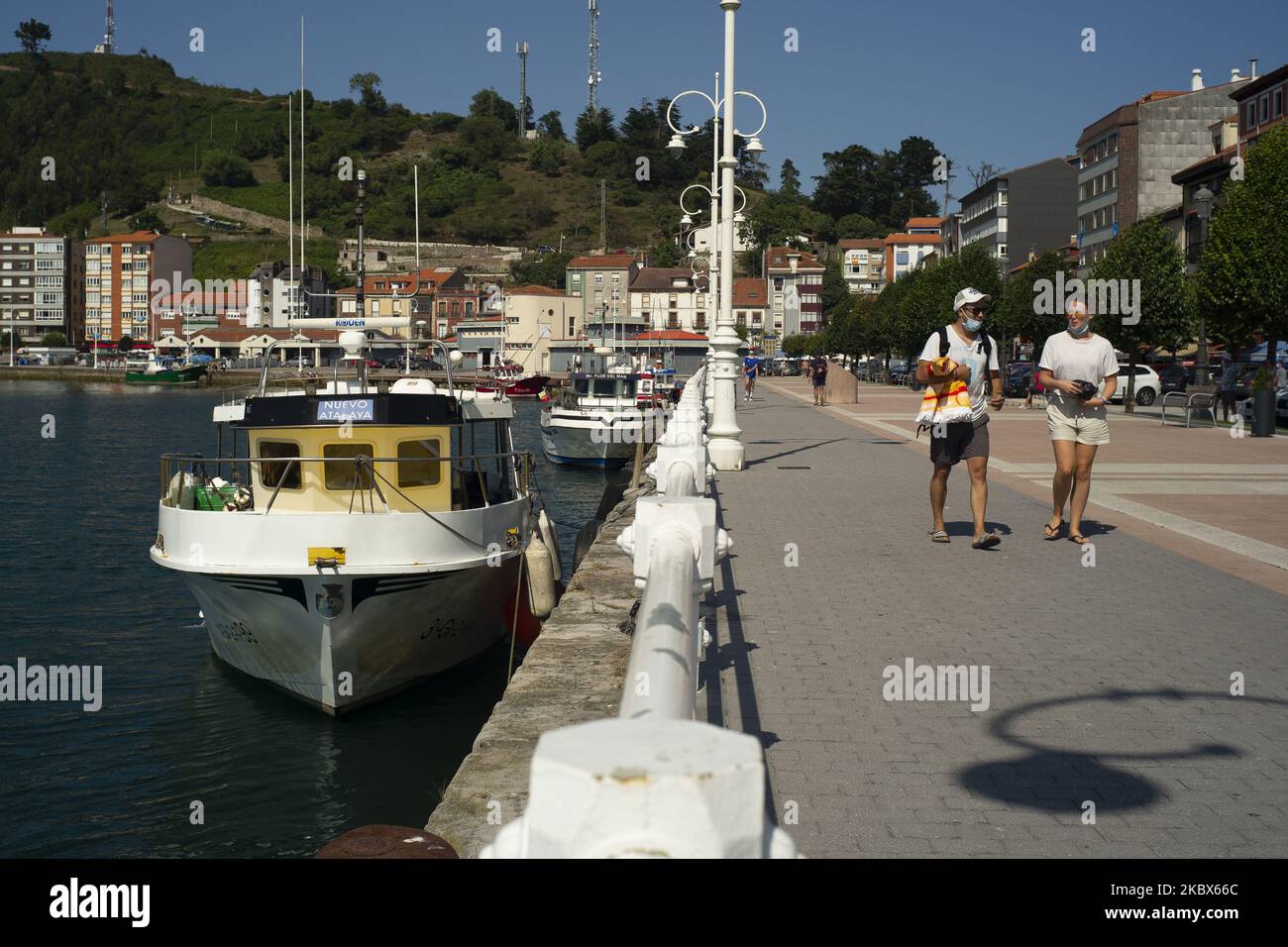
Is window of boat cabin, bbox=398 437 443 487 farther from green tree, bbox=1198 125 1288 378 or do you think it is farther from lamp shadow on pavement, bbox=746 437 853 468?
green tree, bbox=1198 125 1288 378

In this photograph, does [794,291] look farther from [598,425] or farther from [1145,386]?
[598,425]

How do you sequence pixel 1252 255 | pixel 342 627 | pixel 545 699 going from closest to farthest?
pixel 545 699
pixel 342 627
pixel 1252 255

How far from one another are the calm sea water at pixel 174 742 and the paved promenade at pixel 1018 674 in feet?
11.9

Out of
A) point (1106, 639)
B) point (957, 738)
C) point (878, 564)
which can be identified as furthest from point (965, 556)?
point (957, 738)

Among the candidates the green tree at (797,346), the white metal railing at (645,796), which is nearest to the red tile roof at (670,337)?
the green tree at (797,346)

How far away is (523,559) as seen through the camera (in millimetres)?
15891

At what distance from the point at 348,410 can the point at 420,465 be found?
98cm

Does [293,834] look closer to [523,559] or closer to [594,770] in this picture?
[523,559]

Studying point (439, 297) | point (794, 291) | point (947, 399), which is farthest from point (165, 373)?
point (947, 399)

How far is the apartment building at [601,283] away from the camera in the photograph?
535ft

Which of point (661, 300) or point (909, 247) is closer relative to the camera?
point (661, 300)

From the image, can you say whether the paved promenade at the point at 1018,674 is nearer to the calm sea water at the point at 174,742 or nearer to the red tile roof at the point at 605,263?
the calm sea water at the point at 174,742

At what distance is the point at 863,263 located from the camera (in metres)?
182

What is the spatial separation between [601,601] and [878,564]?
8.17 feet
